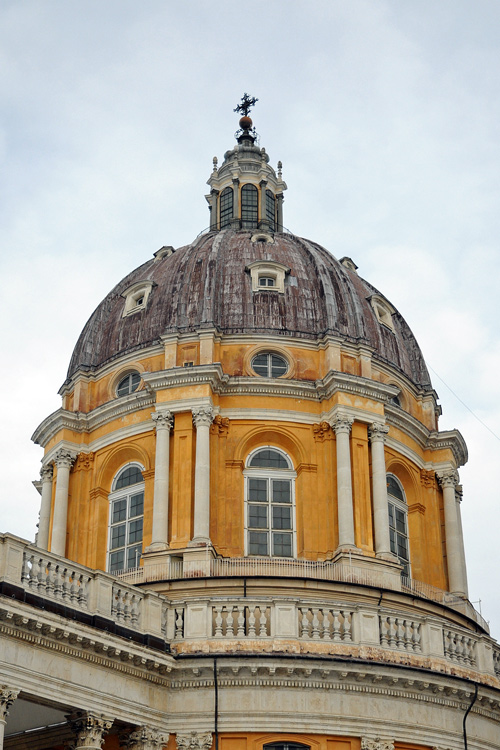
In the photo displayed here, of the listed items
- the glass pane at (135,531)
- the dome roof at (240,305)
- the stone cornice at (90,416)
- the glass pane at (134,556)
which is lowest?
the glass pane at (134,556)

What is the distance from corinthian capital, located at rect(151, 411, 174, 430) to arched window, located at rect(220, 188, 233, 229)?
505 inches

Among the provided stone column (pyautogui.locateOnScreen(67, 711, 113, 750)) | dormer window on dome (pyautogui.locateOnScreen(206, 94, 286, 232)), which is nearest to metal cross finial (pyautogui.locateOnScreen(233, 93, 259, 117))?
dormer window on dome (pyautogui.locateOnScreen(206, 94, 286, 232))

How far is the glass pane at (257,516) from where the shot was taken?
34.8m

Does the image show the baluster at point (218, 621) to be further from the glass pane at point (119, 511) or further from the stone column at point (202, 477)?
the glass pane at point (119, 511)

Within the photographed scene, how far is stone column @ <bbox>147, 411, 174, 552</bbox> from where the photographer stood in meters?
33.2

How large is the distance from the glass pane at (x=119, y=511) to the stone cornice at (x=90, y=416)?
258 cm

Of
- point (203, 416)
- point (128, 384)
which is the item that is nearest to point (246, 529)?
point (203, 416)

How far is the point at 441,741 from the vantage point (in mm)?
27906

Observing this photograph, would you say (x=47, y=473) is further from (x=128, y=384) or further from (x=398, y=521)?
(x=398, y=521)

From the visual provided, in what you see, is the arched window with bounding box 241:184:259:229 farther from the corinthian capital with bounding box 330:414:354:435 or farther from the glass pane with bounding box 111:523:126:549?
the glass pane with bounding box 111:523:126:549

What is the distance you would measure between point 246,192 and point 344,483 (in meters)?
15.8

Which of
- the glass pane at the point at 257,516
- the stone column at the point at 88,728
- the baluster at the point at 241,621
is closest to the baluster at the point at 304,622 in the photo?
the baluster at the point at 241,621

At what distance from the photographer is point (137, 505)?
35844 mm

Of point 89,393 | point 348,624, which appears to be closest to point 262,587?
point 348,624
